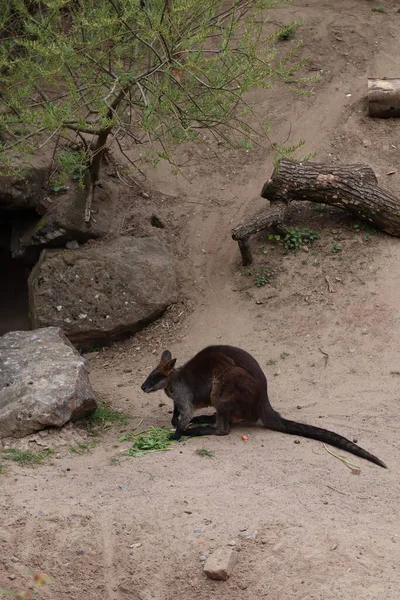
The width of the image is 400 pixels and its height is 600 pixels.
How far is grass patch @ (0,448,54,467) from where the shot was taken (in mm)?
7250

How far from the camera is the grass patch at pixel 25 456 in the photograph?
23.8 feet

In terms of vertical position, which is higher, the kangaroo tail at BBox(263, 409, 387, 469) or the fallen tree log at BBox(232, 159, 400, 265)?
the fallen tree log at BBox(232, 159, 400, 265)

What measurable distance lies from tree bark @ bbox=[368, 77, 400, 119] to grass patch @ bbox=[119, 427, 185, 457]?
7.06 metres

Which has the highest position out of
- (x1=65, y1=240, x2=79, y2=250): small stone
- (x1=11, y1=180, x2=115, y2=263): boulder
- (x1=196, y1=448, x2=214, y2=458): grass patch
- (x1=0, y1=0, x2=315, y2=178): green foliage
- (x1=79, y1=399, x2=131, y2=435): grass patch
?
(x1=0, y1=0, x2=315, y2=178): green foliage

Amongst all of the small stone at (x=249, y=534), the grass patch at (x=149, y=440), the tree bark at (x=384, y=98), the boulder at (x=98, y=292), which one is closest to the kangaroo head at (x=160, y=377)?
the grass patch at (x=149, y=440)

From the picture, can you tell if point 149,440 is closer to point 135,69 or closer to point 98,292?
point 98,292

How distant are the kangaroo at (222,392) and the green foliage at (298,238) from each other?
3.39 m

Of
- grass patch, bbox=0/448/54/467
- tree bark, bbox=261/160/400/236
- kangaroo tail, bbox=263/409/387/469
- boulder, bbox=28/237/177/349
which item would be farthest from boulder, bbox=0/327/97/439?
tree bark, bbox=261/160/400/236

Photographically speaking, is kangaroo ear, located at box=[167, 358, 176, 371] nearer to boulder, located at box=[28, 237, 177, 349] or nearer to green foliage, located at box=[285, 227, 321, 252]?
boulder, located at box=[28, 237, 177, 349]

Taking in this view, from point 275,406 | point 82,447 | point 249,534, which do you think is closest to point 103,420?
point 82,447

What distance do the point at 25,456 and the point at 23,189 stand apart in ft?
15.3

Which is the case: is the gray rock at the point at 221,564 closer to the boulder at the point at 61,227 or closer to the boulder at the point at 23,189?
the boulder at the point at 61,227

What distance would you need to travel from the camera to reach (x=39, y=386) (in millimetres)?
7906

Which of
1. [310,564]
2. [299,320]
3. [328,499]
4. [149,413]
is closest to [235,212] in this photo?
[299,320]
